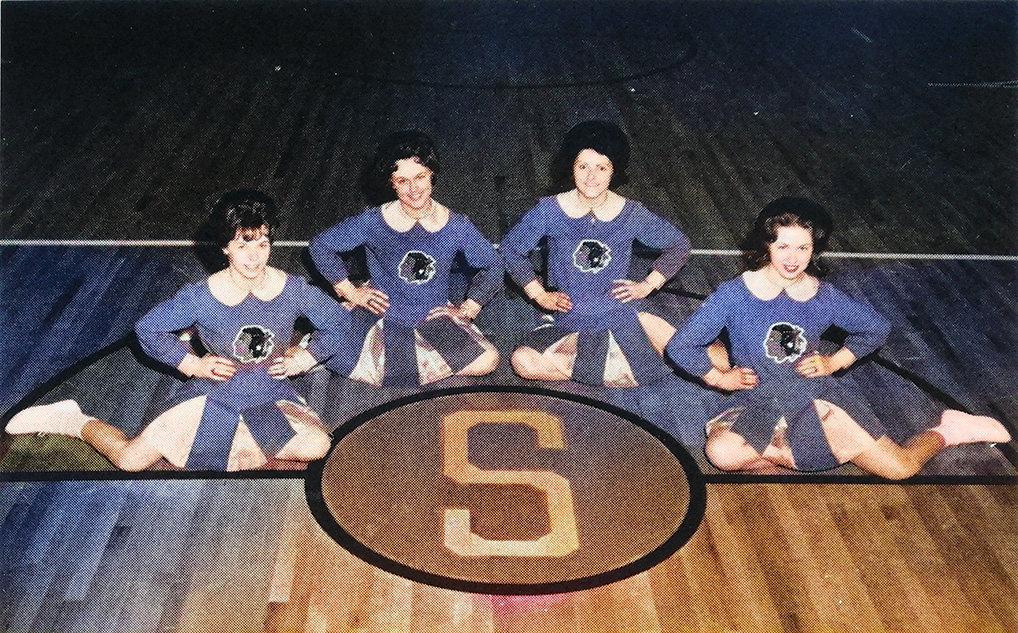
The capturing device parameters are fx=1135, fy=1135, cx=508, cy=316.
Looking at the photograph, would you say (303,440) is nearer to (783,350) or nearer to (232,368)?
(232,368)

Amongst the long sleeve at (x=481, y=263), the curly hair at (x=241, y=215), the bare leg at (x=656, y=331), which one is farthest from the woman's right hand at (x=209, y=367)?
the bare leg at (x=656, y=331)

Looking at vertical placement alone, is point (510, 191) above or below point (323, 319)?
below

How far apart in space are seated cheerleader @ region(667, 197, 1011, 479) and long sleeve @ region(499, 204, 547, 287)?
0.87m

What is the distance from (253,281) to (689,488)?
1.86 meters

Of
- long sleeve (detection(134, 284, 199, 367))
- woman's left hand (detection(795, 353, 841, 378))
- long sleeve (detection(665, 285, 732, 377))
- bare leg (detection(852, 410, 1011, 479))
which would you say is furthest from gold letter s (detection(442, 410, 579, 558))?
bare leg (detection(852, 410, 1011, 479))

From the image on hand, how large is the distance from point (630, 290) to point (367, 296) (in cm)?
117

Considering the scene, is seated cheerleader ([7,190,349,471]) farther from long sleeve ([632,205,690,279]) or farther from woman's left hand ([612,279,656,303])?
long sleeve ([632,205,690,279])

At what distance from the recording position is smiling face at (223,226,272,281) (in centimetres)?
425

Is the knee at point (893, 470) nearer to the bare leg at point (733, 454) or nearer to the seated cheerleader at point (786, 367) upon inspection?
the seated cheerleader at point (786, 367)

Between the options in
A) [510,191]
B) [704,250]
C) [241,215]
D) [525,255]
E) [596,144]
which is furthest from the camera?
[510,191]

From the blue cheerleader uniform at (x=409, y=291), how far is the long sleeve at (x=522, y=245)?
0.07m

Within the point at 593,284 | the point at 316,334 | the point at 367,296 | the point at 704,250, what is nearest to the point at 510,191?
the point at 704,250

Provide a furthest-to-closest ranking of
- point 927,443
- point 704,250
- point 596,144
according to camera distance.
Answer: point 704,250, point 596,144, point 927,443

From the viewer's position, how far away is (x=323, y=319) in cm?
450
